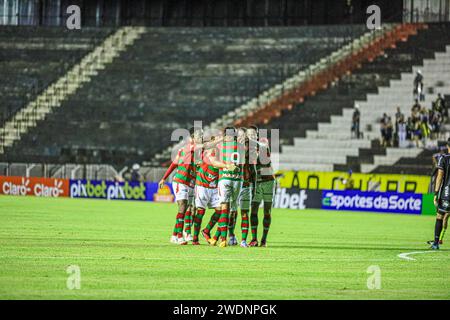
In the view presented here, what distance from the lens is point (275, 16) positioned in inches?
2768

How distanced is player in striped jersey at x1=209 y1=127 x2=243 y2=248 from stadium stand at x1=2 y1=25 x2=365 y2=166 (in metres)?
33.5

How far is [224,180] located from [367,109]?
112 feet

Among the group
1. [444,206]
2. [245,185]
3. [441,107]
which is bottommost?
[444,206]

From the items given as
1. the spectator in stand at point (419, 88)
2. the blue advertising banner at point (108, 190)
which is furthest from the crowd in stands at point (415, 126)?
the blue advertising banner at point (108, 190)

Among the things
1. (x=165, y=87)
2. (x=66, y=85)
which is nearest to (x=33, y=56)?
(x=66, y=85)

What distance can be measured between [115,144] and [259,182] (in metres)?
35.4

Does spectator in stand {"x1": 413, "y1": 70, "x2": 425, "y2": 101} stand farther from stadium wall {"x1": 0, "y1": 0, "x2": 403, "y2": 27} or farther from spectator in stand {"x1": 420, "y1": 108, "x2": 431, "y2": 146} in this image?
stadium wall {"x1": 0, "y1": 0, "x2": 403, "y2": 27}

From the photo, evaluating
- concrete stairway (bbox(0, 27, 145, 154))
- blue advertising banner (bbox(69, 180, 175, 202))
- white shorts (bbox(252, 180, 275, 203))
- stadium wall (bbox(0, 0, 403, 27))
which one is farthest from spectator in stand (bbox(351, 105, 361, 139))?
white shorts (bbox(252, 180, 275, 203))

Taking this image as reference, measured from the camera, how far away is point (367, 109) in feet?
185

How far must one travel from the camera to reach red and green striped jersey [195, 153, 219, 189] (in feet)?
77.4

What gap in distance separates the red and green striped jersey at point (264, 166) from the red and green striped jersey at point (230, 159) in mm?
483

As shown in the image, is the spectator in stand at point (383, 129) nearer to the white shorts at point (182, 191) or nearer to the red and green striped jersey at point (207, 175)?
the white shorts at point (182, 191)

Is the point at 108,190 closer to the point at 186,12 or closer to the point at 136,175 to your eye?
the point at 136,175

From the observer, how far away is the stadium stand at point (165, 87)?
2303 inches
